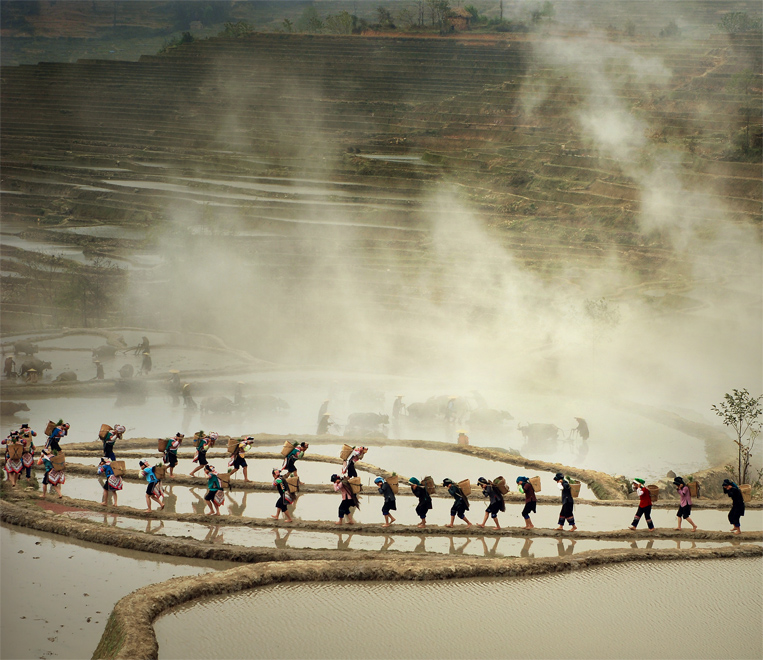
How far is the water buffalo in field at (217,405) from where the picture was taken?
22953 mm

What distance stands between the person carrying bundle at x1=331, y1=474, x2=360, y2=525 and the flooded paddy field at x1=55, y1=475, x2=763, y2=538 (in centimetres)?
49

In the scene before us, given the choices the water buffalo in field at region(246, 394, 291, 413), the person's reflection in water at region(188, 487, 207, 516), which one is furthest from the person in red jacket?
the water buffalo in field at region(246, 394, 291, 413)

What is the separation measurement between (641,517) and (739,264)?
2677cm

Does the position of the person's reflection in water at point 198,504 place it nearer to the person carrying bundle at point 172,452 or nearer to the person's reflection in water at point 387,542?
the person carrying bundle at point 172,452

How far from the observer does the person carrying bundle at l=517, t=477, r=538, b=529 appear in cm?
1362

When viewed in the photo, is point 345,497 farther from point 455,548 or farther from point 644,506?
point 644,506

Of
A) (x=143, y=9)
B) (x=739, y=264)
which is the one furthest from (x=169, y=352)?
(x=143, y=9)

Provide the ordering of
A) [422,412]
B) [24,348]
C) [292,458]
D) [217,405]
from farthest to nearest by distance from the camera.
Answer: [24,348], [422,412], [217,405], [292,458]

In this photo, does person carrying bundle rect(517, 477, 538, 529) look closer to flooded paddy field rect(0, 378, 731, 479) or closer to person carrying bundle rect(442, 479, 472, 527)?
person carrying bundle rect(442, 479, 472, 527)

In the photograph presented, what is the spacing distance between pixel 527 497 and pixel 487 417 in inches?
370

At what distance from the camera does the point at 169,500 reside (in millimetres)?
15172

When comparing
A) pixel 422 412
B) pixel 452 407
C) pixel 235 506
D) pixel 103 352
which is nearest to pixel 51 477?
pixel 235 506

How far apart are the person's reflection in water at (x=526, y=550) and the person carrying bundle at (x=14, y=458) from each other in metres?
9.28

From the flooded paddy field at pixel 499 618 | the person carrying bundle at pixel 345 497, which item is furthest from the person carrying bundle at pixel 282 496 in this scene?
the flooded paddy field at pixel 499 618
